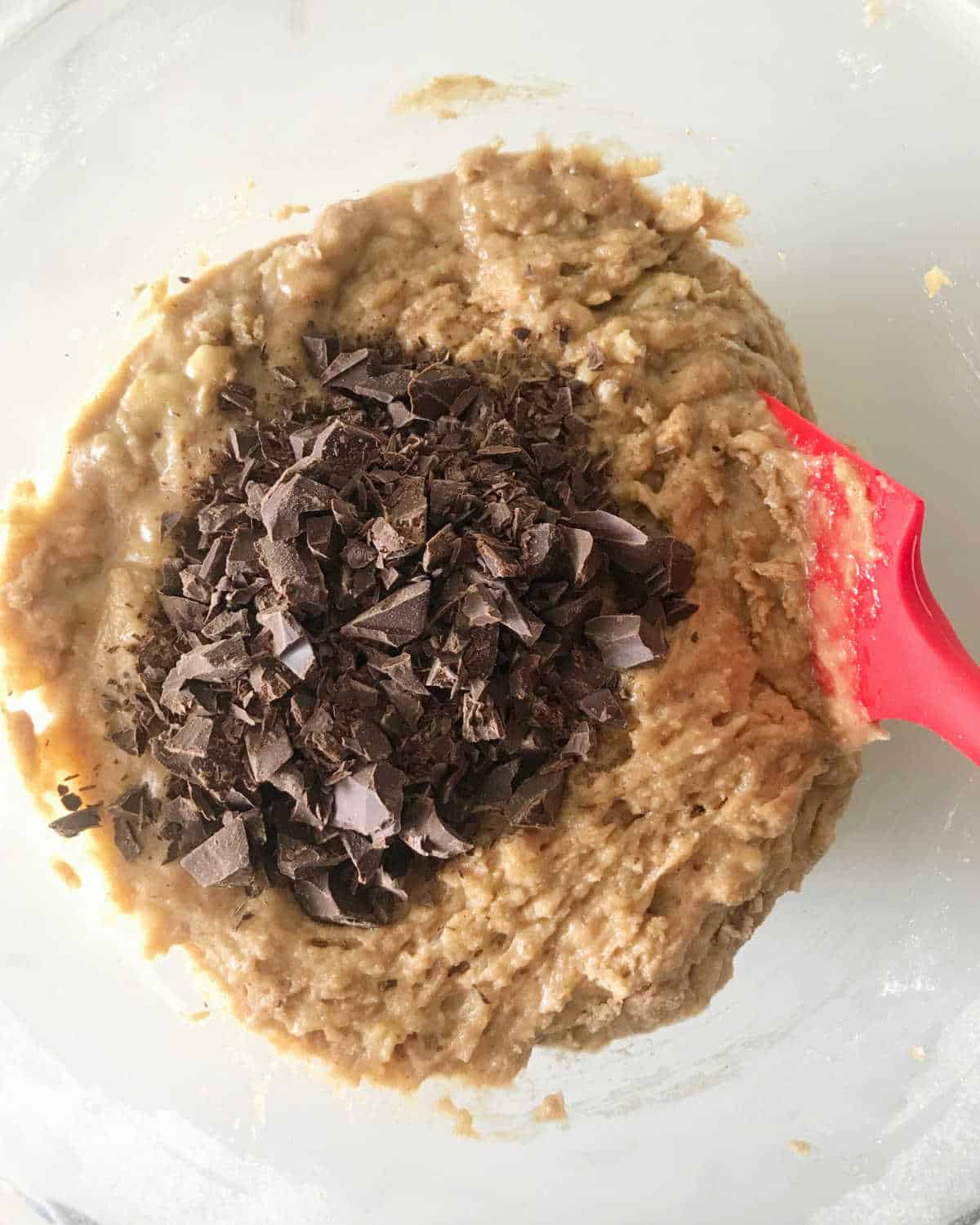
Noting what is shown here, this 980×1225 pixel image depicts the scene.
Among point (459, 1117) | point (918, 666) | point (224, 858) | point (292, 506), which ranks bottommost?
point (459, 1117)

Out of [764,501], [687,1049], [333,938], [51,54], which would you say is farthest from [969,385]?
[51,54]

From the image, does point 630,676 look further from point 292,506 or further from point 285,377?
point 285,377

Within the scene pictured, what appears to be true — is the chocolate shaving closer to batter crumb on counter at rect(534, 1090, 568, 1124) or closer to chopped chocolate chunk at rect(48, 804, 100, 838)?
chopped chocolate chunk at rect(48, 804, 100, 838)

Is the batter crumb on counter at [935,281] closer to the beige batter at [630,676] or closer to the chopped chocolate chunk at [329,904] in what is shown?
the beige batter at [630,676]

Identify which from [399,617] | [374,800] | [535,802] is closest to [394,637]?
[399,617]

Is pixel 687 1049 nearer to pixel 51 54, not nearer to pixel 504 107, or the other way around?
pixel 504 107

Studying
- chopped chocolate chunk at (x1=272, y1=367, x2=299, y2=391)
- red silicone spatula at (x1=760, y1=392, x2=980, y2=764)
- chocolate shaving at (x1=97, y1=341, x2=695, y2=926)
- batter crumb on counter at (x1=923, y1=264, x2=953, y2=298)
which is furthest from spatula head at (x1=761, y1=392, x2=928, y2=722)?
chopped chocolate chunk at (x1=272, y1=367, x2=299, y2=391)

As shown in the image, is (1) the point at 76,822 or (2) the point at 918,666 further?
(1) the point at 76,822
